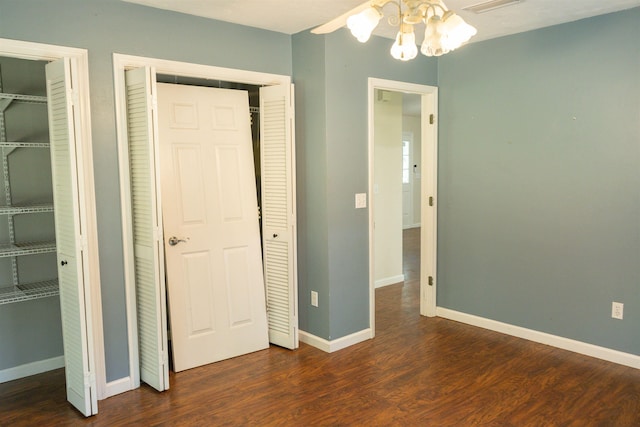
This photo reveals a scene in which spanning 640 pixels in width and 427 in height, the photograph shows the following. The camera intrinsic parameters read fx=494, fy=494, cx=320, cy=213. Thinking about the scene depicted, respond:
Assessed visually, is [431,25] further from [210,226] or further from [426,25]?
[210,226]

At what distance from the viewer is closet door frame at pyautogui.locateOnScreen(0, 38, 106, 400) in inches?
104

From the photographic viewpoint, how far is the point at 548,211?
3.72m

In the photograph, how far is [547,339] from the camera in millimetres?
3793

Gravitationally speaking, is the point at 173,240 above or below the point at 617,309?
above

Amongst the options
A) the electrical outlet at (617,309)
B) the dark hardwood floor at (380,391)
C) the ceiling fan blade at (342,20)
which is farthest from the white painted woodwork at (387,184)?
the ceiling fan blade at (342,20)

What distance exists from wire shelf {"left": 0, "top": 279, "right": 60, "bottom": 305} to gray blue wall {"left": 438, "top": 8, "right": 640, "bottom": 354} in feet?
10.2

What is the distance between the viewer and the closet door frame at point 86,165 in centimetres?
263

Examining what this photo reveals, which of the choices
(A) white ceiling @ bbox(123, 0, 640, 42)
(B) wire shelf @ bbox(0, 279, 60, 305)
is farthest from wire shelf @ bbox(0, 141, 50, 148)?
(A) white ceiling @ bbox(123, 0, 640, 42)

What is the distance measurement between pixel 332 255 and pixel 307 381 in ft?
3.03

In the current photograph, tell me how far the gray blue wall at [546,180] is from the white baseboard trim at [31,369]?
3131mm

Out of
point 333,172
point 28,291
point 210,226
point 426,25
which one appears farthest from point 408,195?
point 426,25

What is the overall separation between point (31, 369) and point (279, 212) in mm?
1994

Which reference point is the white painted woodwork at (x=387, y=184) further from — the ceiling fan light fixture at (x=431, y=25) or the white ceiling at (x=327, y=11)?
the ceiling fan light fixture at (x=431, y=25)

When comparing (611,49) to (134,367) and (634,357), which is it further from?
(134,367)
